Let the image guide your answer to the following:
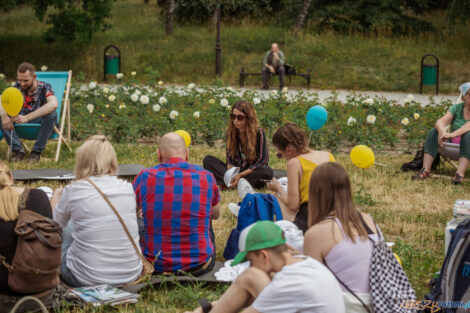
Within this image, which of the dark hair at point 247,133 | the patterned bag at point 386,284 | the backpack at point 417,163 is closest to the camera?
the patterned bag at point 386,284

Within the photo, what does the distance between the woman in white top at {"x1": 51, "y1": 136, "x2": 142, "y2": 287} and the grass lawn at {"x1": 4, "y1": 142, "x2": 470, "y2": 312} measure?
274 millimetres

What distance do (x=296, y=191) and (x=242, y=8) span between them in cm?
2171

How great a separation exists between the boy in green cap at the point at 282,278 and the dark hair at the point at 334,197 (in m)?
0.48

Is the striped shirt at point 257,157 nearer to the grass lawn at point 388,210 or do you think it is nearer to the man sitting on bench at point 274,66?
the grass lawn at point 388,210

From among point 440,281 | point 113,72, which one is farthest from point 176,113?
point 113,72

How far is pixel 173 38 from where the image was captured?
22.2m

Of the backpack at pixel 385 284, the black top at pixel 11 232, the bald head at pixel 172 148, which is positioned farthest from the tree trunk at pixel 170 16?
the backpack at pixel 385 284

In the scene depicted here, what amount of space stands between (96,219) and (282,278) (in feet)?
5.11

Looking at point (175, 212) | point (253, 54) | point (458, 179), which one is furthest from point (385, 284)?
point (253, 54)

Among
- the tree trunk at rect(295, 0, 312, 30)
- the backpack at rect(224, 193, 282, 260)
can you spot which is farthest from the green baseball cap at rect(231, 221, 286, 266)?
the tree trunk at rect(295, 0, 312, 30)

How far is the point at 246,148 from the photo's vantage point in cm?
659

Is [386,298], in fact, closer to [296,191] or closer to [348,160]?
[296,191]

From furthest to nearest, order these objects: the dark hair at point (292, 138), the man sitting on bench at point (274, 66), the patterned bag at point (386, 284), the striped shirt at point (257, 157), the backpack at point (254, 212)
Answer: the man sitting on bench at point (274, 66) → the striped shirt at point (257, 157) → the dark hair at point (292, 138) → the backpack at point (254, 212) → the patterned bag at point (386, 284)

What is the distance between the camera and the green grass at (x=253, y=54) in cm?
1833
